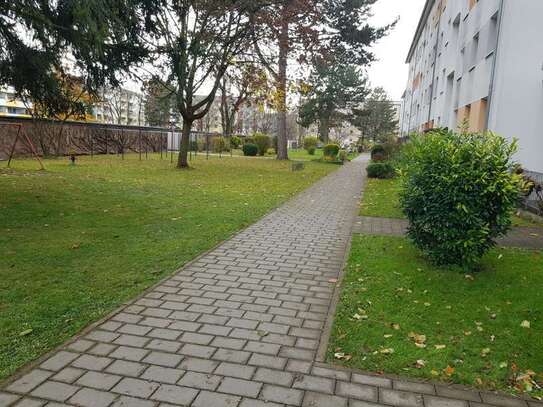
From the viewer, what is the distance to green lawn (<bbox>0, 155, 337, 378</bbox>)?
392 cm

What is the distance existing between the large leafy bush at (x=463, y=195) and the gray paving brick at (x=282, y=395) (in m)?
3.28

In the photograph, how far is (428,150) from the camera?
18.9 feet

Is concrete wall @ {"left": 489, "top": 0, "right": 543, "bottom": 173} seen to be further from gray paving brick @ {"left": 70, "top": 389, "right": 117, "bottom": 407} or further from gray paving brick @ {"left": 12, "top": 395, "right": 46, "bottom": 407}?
gray paving brick @ {"left": 12, "top": 395, "right": 46, "bottom": 407}

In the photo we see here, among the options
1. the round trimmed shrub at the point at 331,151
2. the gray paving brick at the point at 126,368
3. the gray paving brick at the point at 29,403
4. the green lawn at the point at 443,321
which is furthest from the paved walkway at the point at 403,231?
the round trimmed shrub at the point at 331,151

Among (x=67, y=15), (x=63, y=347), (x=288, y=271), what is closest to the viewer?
(x=63, y=347)

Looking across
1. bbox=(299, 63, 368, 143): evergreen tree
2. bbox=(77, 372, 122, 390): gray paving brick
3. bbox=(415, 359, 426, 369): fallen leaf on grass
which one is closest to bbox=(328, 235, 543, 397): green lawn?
bbox=(415, 359, 426, 369): fallen leaf on grass

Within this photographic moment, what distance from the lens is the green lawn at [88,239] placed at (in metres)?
3.92

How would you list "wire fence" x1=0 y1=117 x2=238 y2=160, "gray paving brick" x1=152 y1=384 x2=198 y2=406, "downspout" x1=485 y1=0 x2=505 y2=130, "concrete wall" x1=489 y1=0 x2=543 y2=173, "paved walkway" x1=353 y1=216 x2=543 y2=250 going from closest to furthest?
"gray paving brick" x1=152 y1=384 x2=198 y2=406 → "paved walkway" x1=353 y1=216 x2=543 y2=250 → "concrete wall" x1=489 y1=0 x2=543 y2=173 → "downspout" x1=485 y1=0 x2=505 y2=130 → "wire fence" x1=0 y1=117 x2=238 y2=160

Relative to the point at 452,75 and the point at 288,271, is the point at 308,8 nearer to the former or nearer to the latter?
the point at 452,75

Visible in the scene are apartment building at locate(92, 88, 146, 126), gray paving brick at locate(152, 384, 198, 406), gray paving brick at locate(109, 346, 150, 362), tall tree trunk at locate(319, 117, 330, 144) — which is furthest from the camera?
apartment building at locate(92, 88, 146, 126)

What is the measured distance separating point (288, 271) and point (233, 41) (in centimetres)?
1487

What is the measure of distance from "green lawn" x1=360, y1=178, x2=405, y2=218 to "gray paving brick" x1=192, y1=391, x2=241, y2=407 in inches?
162

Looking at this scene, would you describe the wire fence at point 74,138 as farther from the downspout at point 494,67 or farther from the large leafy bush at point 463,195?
the downspout at point 494,67

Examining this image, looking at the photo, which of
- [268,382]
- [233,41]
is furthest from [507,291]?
[233,41]
